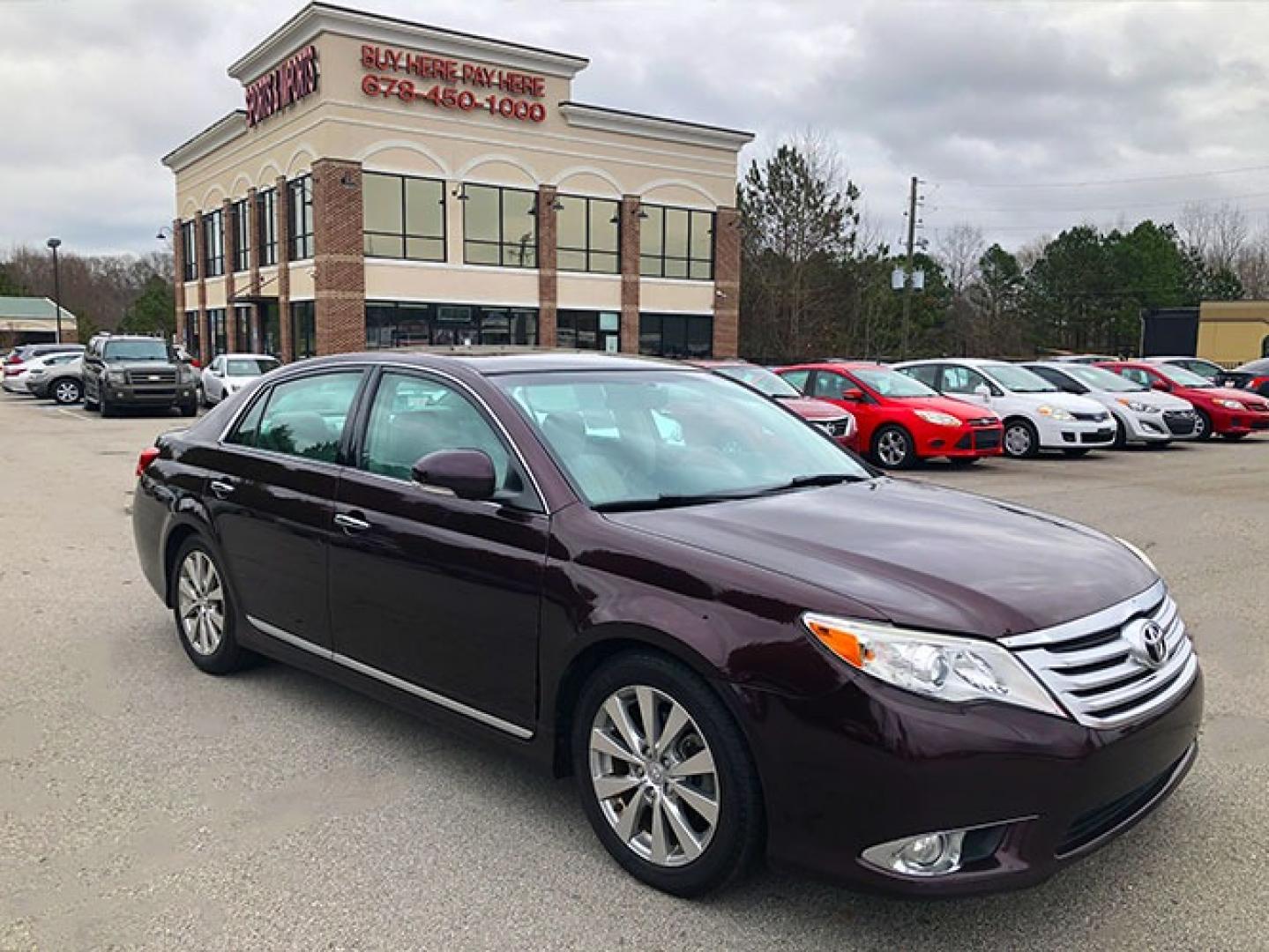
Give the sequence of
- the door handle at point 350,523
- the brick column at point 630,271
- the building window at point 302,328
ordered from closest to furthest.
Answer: the door handle at point 350,523 → the building window at point 302,328 → the brick column at point 630,271

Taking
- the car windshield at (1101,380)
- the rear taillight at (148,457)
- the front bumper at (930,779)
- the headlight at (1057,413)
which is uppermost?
the car windshield at (1101,380)

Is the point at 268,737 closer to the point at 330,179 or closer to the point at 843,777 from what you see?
the point at 843,777

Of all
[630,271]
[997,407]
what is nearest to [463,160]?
[630,271]

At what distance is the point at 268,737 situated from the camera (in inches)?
171

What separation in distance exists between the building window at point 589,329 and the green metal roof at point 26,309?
73.3m

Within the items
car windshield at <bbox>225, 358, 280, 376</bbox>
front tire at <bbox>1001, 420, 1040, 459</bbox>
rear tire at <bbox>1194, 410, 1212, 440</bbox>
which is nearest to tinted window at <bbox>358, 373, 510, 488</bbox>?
front tire at <bbox>1001, 420, 1040, 459</bbox>

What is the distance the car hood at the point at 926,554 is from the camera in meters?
2.83

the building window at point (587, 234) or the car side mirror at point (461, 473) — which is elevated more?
the building window at point (587, 234)

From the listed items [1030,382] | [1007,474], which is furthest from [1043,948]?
[1030,382]

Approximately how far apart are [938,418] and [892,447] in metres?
0.75

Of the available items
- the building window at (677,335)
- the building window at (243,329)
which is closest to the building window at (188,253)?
the building window at (243,329)

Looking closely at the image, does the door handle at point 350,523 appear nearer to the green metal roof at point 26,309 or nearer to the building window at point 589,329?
the building window at point 589,329

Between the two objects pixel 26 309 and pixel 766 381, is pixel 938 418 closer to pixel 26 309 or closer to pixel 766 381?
pixel 766 381

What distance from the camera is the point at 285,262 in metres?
35.0
